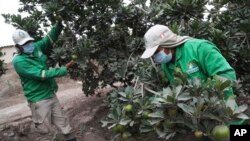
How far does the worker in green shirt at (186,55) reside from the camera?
336 cm

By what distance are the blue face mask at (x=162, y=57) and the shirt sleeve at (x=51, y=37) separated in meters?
2.37

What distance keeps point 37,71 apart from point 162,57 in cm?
218

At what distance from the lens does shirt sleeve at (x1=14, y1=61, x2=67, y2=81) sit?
5250mm

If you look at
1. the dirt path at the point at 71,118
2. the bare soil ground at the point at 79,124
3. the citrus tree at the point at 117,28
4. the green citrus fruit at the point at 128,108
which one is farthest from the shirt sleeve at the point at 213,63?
the dirt path at the point at 71,118

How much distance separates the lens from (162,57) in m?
3.64

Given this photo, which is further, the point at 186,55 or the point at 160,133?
the point at 186,55

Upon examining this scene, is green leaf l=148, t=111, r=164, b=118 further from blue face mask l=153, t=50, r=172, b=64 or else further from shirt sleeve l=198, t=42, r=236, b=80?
blue face mask l=153, t=50, r=172, b=64

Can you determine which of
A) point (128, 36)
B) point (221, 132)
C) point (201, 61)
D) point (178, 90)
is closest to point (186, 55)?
point (201, 61)

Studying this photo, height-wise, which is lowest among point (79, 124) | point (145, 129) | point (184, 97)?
point (79, 124)

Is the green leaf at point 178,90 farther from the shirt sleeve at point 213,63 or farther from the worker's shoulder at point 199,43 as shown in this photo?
the worker's shoulder at point 199,43

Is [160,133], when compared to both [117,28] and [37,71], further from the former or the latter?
[117,28]

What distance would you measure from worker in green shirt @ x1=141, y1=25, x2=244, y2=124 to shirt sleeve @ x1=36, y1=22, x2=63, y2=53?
2.32 m

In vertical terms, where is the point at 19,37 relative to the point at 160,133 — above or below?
above

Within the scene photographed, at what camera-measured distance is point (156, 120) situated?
2.94m
